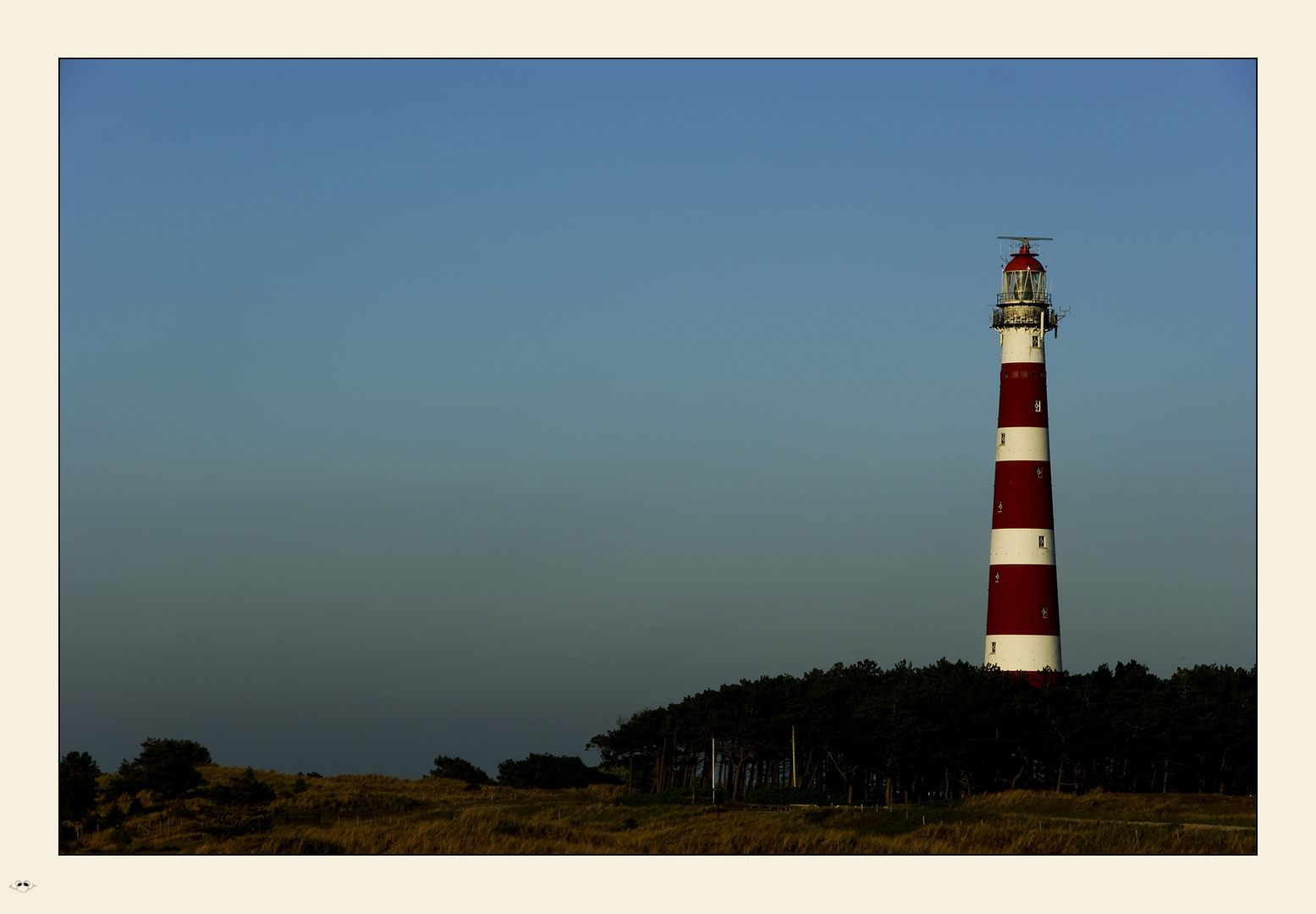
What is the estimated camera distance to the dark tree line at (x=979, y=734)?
52.9m

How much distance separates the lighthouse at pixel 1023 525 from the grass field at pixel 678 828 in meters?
5.38

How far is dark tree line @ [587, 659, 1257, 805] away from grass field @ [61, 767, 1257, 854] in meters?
2.37

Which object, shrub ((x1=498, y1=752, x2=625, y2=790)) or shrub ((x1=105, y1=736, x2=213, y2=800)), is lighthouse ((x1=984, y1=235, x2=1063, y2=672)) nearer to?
shrub ((x1=498, y1=752, x2=625, y2=790))

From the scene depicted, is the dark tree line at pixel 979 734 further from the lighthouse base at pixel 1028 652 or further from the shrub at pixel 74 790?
the shrub at pixel 74 790

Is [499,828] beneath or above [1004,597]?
beneath

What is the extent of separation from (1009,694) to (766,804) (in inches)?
339

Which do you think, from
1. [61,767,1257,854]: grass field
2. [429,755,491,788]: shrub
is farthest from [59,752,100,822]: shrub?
[429,755,491,788]: shrub

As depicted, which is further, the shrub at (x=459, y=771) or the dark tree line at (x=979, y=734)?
the shrub at (x=459, y=771)

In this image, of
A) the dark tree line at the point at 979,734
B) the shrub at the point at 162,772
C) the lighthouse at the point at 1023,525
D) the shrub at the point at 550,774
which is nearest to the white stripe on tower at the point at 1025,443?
the lighthouse at the point at 1023,525

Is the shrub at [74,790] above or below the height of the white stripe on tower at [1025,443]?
below

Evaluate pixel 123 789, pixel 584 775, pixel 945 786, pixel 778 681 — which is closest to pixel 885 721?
pixel 945 786

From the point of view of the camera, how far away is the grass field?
126 feet

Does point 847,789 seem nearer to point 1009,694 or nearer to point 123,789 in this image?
point 1009,694

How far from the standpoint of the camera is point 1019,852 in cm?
3728
